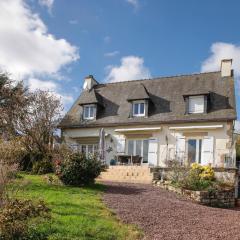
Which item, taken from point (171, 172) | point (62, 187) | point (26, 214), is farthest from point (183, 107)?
point (26, 214)

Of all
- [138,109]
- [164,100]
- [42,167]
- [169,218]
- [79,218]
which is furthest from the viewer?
[164,100]

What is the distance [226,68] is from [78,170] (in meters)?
16.4

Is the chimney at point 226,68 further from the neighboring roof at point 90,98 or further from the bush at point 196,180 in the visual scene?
the bush at point 196,180

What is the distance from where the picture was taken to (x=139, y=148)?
29.0 metres

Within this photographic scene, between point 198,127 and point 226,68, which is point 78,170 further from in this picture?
point 226,68

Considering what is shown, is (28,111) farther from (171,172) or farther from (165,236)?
(165,236)

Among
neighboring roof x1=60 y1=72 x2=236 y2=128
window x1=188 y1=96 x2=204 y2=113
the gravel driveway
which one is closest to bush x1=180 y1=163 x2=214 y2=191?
the gravel driveway

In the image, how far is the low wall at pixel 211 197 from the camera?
1809 centimetres

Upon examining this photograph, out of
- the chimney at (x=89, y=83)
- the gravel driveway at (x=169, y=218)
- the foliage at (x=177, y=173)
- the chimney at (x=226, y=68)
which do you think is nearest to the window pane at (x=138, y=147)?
the foliage at (x=177, y=173)

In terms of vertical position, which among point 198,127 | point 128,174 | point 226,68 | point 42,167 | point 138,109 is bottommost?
point 128,174

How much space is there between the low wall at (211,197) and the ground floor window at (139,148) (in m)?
8.88

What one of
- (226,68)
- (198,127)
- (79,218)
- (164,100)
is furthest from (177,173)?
(226,68)

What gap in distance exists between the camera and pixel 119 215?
11.6 m

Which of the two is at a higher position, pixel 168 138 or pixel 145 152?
pixel 168 138
